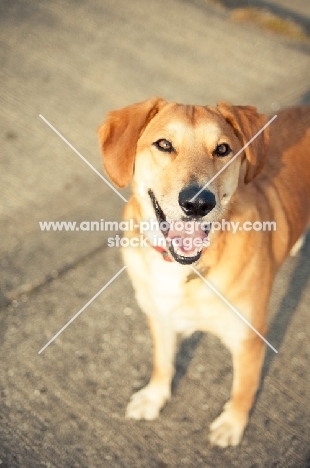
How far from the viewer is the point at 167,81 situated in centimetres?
537

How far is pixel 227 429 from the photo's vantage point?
2.55m

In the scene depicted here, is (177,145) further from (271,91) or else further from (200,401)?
(271,91)

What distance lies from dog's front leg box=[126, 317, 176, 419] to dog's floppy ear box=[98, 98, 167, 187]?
82cm

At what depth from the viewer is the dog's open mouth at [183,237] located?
2.23 metres

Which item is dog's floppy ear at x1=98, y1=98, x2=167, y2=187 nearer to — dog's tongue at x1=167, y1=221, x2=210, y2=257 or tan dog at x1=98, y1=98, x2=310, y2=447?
tan dog at x1=98, y1=98, x2=310, y2=447

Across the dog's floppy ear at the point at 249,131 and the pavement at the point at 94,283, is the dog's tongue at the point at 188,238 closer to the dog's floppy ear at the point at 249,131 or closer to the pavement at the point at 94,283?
the dog's floppy ear at the point at 249,131

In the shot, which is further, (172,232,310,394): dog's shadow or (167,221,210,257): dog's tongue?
(172,232,310,394): dog's shadow

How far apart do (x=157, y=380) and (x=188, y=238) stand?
0.94 metres

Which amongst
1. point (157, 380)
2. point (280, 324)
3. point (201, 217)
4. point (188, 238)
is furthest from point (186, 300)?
point (280, 324)

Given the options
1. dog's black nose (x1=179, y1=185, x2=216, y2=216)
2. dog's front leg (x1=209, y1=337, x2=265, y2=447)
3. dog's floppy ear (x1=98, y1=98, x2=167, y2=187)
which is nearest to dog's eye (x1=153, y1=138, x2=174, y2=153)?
dog's floppy ear (x1=98, y1=98, x2=167, y2=187)

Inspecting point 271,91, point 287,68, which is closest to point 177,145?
point 271,91

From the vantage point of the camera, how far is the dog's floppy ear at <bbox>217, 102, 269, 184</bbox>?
2.37m

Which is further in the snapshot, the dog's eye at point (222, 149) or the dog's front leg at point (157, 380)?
the dog's front leg at point (157, 380)

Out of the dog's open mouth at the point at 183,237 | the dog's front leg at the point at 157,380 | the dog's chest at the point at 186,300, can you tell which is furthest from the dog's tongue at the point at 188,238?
the dog's front leg at the point at 157,380
